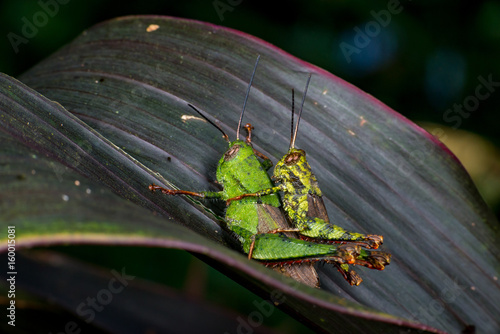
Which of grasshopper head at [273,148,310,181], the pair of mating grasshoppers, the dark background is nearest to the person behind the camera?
the pair of mating grasshoppers

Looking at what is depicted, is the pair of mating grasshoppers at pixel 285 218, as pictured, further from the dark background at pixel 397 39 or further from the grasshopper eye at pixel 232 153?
the dark background at pixel 397 39

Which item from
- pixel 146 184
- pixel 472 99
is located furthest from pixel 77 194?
pixel 472 99

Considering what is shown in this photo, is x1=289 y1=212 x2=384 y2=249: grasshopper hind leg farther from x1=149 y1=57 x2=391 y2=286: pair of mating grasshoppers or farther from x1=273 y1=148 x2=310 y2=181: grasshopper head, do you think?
x1=273 y1=148 x2=310 y2=181: grasshopper head

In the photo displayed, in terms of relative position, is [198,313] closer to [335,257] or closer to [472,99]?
[335,257]

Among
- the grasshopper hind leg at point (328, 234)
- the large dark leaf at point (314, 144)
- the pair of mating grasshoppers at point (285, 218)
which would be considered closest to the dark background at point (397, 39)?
the large dark leaf at point (314, 144)

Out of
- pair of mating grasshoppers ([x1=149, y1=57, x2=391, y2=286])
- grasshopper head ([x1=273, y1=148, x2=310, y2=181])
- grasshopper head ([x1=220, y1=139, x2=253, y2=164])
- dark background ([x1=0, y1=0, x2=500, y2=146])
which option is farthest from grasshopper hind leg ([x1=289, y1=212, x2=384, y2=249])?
dark background ([x1=0, y1=0, x2=500, y2=146])

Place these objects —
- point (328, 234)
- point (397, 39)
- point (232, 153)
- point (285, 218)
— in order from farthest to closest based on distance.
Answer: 1. point (397, 39)
2. point (285, 218)
3. point (232, 153)
4. point (328, 234)

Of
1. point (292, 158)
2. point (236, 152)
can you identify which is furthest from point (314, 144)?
point (236, 152)

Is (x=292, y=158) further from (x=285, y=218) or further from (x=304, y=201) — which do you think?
(x=285, y=218)
